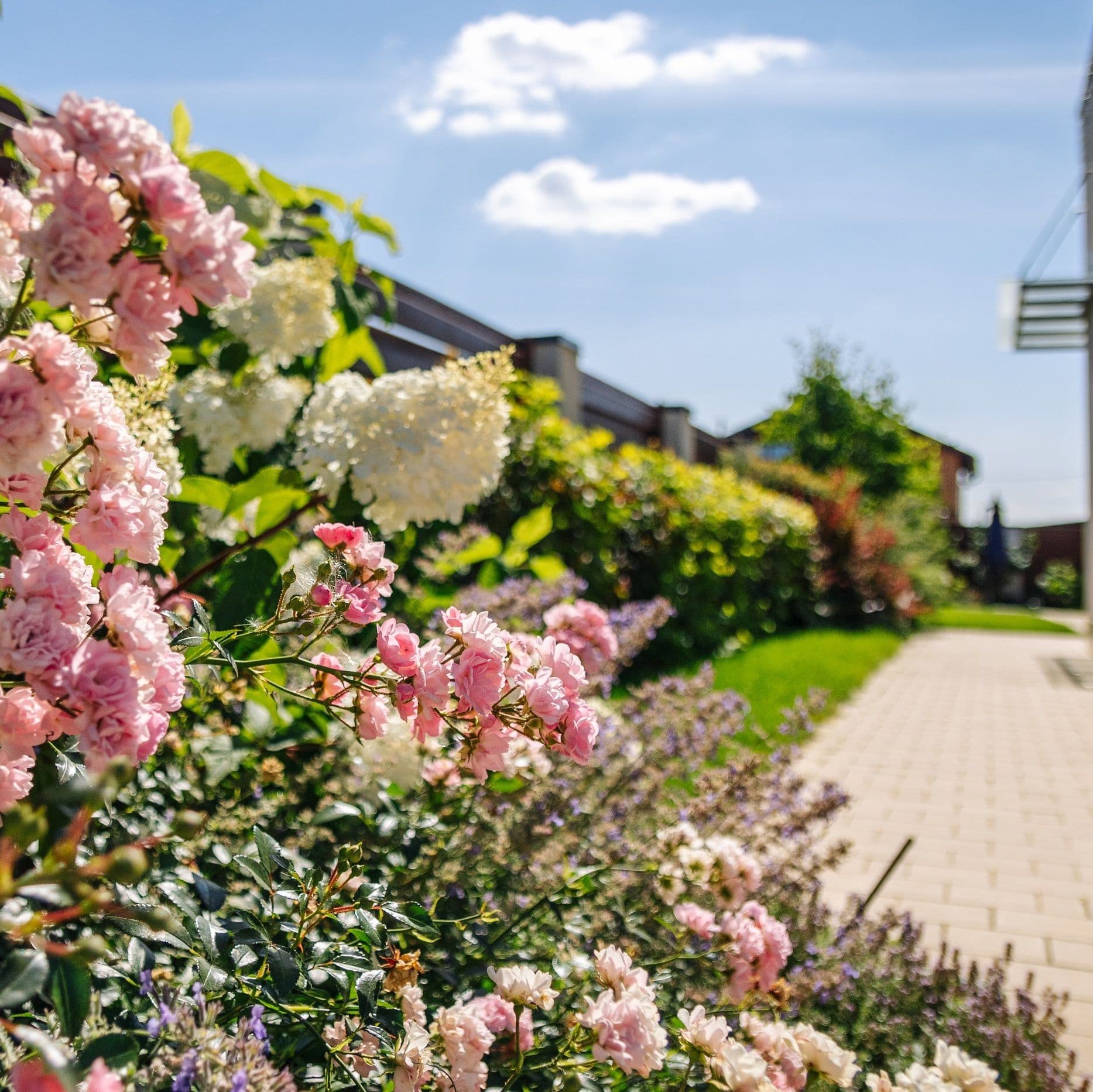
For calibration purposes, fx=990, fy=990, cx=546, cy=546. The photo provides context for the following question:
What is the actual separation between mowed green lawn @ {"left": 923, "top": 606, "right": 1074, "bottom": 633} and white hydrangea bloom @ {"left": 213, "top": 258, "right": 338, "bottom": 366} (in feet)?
46.4

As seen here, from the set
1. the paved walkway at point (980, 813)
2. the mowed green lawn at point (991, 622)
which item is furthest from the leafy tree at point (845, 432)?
the paved walkway at point (980, 813)

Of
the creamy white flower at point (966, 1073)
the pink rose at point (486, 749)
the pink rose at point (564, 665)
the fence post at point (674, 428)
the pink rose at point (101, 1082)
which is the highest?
the fence post at point (674, 428)

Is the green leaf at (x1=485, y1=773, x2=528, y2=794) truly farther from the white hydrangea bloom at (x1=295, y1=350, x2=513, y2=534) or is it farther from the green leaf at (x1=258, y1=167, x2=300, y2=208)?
the green leaf at (x1=258, y1=167, x2=300, y2=208)

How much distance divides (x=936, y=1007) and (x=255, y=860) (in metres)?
1.84

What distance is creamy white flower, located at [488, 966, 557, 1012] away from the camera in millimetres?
1211

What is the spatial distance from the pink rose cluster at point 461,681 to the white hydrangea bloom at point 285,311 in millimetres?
1257

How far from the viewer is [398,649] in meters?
1.05

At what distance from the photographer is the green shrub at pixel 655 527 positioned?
5754 mm

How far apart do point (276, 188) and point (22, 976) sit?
7.42ft

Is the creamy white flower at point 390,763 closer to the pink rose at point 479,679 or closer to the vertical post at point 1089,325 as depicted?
the pink rose at point 479,679

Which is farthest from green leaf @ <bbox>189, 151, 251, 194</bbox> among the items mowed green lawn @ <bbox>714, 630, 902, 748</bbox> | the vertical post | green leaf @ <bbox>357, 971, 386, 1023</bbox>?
the vertical post

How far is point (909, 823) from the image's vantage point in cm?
425

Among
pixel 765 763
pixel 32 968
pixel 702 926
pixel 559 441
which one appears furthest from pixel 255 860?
pixel 559 441

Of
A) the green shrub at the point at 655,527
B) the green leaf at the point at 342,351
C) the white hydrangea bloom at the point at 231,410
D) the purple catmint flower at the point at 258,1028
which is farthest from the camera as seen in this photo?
the green shrub at the point at 655,527
